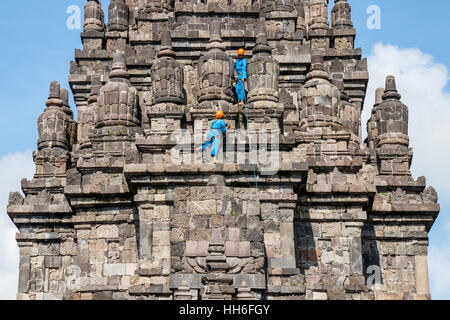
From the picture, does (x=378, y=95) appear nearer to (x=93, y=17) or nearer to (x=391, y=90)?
(x=391, y=90)

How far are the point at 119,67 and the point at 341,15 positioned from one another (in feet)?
28.5

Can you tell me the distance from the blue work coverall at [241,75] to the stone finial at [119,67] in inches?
136

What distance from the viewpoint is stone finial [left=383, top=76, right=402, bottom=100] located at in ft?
125

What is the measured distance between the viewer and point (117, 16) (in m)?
39.5

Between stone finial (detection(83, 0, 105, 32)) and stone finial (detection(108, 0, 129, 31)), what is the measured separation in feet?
2.22

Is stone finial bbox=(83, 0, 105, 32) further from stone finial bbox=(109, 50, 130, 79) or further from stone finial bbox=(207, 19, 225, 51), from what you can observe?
stone finial bbox=(207, 19, 225, 51)

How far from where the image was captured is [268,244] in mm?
29750

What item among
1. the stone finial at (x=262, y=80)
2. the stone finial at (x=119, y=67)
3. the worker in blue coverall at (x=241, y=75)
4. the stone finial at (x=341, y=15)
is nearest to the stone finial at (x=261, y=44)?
the stone finial at (x=262, y=80)

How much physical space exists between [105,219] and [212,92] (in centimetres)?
448

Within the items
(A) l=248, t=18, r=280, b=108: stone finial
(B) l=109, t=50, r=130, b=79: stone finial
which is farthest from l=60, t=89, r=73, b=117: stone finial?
(A) l=248, t=18, r=280, b=108: stone finial

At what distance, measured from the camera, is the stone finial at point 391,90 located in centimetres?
3798

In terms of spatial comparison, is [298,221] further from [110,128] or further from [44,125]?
[44,125]

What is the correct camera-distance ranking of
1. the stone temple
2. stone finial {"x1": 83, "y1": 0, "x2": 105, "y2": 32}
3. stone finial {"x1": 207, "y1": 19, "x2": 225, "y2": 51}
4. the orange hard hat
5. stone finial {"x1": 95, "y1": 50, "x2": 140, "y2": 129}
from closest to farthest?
the stone temple, the orange hard hat, stone finial {"x1": 207, "y1": 19, "x2": 225, "y2": 51}, stone finial {"x1": 95, "y1": 50, "x2": 140, "y2": 129}, stone finial {"x1": 83, "y1": 0, "x2": 105, "y2": 32}

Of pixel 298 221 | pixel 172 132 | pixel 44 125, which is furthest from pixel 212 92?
pixel 44 125
